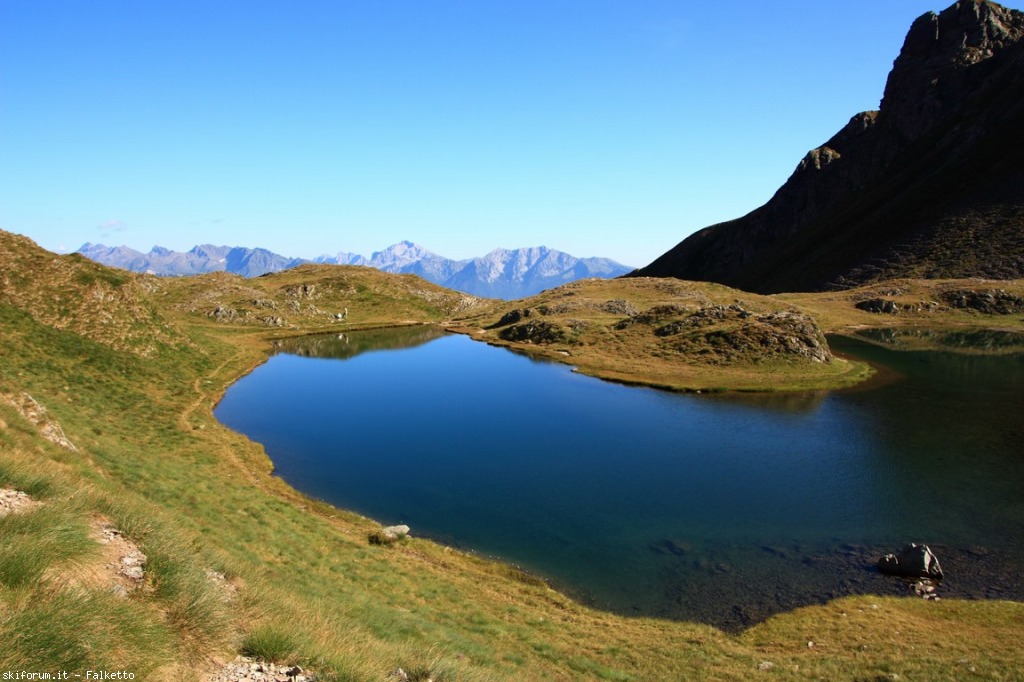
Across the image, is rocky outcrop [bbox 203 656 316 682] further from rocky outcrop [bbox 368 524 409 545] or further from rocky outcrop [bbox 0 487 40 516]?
rocky outcrop [bbox 368 524 409 545]

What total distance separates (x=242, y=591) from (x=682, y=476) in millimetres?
36384

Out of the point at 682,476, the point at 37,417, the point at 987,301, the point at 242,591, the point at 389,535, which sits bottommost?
the point at 389,535

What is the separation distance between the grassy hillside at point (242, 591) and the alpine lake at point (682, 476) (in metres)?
2.81

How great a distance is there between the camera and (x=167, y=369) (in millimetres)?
64750

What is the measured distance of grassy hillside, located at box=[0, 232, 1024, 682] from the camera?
9477mm

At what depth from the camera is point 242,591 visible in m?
13.5

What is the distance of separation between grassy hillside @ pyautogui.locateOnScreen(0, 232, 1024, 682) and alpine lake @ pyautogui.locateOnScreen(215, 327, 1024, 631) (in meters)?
2.81

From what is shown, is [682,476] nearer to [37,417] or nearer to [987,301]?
[37,417]

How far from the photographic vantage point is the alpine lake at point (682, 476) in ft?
96.8

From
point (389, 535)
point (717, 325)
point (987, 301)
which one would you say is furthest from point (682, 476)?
point (987, 301)

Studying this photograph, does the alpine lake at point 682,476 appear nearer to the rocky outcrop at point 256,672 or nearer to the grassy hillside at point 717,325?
the grassy hillside at point 717,325

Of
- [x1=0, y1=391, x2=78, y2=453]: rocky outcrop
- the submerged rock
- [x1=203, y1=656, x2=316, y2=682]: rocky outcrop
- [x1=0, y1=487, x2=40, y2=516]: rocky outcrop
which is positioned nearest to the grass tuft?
[x1=203, y1=656, x2=316, y2=682]: rocky outcrop

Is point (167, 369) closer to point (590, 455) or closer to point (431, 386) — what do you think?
point (431, 386)

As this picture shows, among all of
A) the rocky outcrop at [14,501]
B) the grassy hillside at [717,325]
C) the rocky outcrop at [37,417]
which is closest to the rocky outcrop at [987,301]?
the grassy hillside at [717,325]
